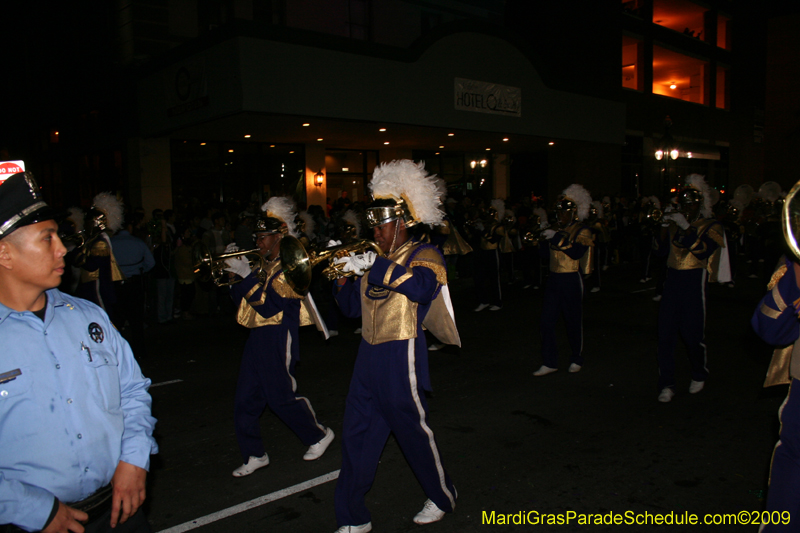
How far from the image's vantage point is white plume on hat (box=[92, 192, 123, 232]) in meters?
8.26

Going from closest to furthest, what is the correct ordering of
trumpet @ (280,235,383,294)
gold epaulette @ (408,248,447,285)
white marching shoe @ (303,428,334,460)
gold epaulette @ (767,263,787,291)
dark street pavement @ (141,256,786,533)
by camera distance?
gold epaulette @ (767,263,787,291) → gold epaulette @ (408,248,447,285) → dark street pavement @ (141,256,786,533) → trumpet @ (280,235,383,294) → white marching shoe @ (303,428,334,460)

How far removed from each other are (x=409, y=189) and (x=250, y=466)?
8.40ft

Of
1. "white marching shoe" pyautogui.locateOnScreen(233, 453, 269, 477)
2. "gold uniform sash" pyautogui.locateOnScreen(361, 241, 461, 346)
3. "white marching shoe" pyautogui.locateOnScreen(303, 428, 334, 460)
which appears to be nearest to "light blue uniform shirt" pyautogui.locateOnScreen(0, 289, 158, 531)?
"gold uniform sash" pyautogui.locateOnScreen(361, 241, 461, 346)

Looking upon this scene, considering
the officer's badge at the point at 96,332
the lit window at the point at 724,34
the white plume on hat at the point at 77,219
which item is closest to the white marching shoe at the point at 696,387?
the officer's badge at the point at 96,332

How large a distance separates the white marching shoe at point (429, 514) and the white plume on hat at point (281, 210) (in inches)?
102

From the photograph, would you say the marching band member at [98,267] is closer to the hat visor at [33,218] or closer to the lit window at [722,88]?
the hat visor at [33,218]

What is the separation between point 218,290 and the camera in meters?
11.2

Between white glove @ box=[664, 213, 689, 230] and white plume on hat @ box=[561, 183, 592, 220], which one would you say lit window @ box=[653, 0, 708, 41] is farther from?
white glove @ box=[664, 213, 689, 230]

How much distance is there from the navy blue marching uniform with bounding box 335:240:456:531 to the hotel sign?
1468 centimetres

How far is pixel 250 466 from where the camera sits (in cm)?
445

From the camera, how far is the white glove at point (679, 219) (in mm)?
6176

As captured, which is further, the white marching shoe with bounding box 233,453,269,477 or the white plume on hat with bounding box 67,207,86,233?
the white plume on hat with bounding box 67,207,86,233

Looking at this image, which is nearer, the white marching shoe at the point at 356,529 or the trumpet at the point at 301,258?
the white marching shoe at the point at 356,529

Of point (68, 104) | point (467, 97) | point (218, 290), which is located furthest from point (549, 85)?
point (68, 104)
